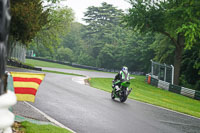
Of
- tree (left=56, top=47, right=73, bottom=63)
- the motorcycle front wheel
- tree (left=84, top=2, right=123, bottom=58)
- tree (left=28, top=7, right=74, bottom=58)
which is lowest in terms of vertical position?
the motorcycle front wheel

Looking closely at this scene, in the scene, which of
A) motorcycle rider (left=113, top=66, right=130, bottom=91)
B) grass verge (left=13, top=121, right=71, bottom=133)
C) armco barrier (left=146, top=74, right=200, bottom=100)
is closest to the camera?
grass verge (left=13, top=121, right=71, bottom=133)

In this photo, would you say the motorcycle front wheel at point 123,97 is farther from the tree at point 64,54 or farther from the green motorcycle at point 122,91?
the tree at point 64,54

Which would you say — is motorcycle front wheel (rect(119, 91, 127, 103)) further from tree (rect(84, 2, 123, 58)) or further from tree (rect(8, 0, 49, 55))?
tree (rect(84, 2, 123, 58))

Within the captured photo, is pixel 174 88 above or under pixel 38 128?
under

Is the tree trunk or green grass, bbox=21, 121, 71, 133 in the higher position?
the tree trunk

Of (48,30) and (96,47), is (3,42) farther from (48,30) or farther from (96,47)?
(96,47)

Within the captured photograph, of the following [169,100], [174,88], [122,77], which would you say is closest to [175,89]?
[174,88]

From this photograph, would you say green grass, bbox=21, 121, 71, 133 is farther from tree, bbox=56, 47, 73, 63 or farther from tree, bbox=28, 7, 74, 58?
tree, bbox=56, 47, 73, 63

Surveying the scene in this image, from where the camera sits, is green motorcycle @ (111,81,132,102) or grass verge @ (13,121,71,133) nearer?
grass verge @ (13,121,71,133)

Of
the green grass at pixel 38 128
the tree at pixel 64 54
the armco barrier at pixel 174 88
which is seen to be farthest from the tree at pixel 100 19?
the green grass at pixel 38 128

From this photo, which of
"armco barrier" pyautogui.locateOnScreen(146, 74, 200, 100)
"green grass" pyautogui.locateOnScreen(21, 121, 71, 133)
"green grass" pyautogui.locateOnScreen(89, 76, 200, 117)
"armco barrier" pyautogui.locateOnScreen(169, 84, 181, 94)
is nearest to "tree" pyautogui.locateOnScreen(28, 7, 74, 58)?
"armco barrier" pyautogui.locateOnScreen(146, 74, 200, 100)

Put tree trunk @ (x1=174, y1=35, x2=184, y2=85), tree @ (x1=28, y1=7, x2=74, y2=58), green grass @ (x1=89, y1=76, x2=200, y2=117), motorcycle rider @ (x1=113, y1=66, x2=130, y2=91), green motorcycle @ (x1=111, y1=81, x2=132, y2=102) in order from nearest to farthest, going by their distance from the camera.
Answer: green motorcycle @ (x1=111, y1=81, x2=132, y2=102), motorcycle rider @ (x1=113, y1=66, x2=130, y2=91), green grass @ (x1=89, y1=76, x2=200, y2=117), tree trunk @ (x1=174, y1=35, x2=184, y2=85), tree @ (x1=28, y1=7, x2=74, y2=58)

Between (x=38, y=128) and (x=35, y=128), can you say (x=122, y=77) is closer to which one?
(x=38, y=128)

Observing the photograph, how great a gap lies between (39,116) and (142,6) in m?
25.5
